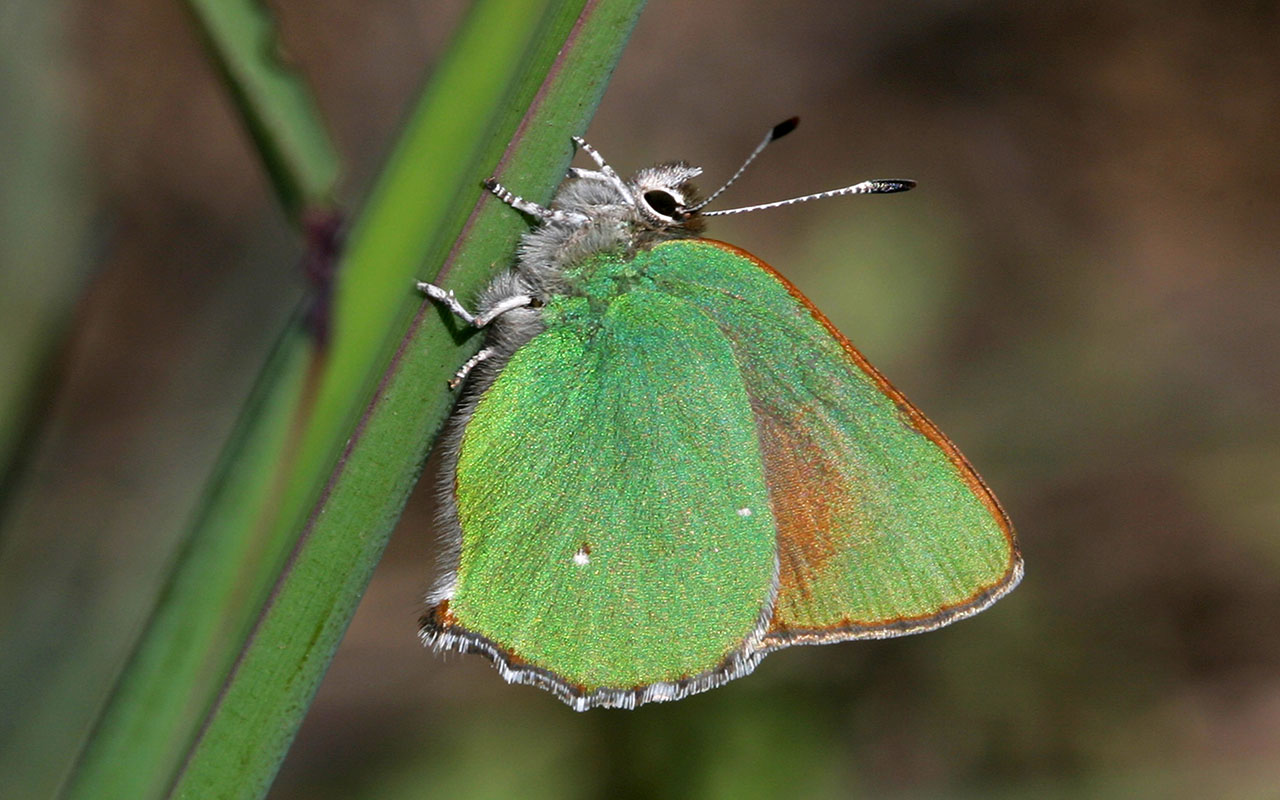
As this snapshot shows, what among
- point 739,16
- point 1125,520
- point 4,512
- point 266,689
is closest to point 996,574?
point 266,689

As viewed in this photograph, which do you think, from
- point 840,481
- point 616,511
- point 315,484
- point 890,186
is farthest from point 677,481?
point 315,484

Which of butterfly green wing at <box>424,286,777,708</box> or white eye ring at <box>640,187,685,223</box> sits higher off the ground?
white eye ring at <box>640,187,685,223</box>

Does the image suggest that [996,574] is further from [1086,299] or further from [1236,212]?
[1236,212]

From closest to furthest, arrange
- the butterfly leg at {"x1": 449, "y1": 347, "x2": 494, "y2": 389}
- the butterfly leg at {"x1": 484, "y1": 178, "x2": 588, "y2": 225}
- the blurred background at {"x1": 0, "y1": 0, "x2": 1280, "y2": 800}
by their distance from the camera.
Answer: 1. the butterfly leg at {"x1": 484, "y1": 178, "x2": 588, "y2": 225}
2. the butterfly leg at {"x1": 449, "y1": 347, "x2": 494, "y2": 389}
3. the blurred background at {"x1": 0, "y1": 0, "x2": 1280, "y2": 800}

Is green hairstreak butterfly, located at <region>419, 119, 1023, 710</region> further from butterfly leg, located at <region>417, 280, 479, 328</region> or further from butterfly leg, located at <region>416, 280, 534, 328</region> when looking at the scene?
butterfly leg, located at <region>417, 280, 479, 328</region>

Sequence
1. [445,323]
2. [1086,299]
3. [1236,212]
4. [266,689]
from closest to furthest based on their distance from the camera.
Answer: [266,689]
[445,323]
[1086,299]
[1236,212]

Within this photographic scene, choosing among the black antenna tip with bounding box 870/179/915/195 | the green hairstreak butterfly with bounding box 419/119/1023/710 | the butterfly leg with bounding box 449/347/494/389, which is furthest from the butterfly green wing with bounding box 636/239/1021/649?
the butterfly leg with bounding box 449/347/494/389
